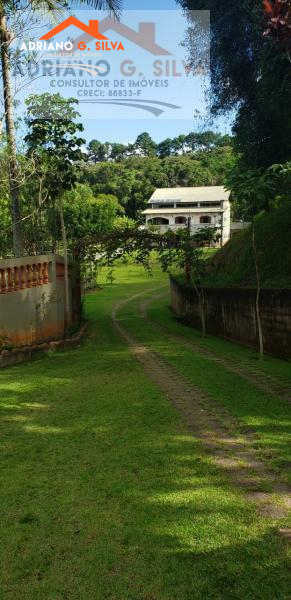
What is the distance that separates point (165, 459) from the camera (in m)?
3.68

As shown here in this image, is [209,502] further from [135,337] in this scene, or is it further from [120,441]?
[135,337]

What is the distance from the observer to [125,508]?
3.00m

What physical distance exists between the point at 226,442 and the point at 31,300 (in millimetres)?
6001

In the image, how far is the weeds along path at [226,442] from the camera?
9.99ft

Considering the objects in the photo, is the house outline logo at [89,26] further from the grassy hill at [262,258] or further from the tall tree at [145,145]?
the tall tree at [145,145]

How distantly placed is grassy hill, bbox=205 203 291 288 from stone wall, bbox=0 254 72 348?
15.6 ft

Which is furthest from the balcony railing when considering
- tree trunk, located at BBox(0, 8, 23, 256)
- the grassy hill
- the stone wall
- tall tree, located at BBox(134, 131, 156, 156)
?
tall tree, located at BBox(134, 131, 156, 156)

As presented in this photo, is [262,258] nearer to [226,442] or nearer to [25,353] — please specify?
[25,353]

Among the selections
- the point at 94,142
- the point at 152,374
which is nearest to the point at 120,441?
the point at 152,374

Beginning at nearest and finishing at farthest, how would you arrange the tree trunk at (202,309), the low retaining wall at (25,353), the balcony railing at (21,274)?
the low retaining wall at (25,353) < the balcony railing at (21,274) < the tree trunk at (202,309)

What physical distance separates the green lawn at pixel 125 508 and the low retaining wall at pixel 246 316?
142 inches

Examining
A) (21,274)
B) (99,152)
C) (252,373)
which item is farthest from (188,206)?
(99,152)

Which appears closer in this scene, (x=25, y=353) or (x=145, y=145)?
(x=25, y=353)

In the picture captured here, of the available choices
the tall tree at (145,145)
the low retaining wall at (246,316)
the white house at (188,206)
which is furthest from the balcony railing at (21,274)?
the tall tree at (145,145)
